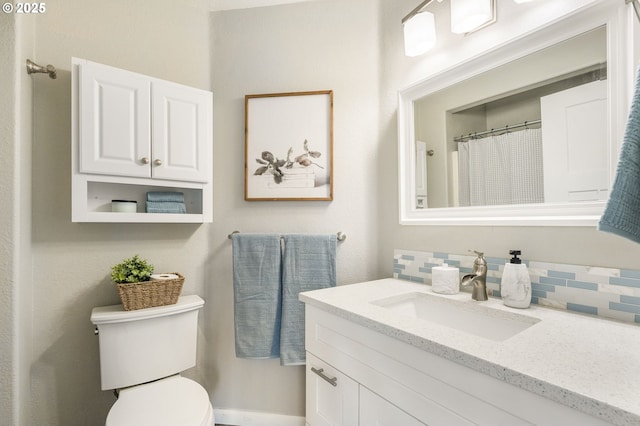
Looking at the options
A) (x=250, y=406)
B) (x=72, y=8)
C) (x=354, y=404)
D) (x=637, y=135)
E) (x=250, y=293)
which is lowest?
(x=250, y=406)

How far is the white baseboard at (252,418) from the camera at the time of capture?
1.62m

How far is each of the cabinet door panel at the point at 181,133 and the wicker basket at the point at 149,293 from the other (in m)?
0.51

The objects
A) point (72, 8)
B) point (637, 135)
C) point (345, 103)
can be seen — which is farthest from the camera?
point (345, 103)

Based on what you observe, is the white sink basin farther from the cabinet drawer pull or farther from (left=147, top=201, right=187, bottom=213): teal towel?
(left=147, top=201, right=187, bottom=213): teal towel

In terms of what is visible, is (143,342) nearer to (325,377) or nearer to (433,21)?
(325,377)

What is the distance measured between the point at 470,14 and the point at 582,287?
3.35ft

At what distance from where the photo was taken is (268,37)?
1.69 meters

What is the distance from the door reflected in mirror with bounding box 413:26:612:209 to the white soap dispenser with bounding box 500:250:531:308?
0.82 ft

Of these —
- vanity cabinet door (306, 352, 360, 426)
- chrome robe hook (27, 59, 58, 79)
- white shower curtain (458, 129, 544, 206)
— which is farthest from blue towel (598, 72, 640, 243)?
chrome robe hook (27, 59, 58, 79)

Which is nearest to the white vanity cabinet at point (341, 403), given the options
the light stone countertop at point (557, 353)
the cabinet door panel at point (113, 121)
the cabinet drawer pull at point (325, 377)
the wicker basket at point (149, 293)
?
the cabinet drawer pull at point (325, 377)

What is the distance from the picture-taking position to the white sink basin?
92cm

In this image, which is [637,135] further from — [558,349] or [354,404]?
[354,404]

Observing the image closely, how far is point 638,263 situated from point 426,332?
61 centimetres

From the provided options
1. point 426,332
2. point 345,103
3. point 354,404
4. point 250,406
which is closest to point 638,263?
point 426,332
